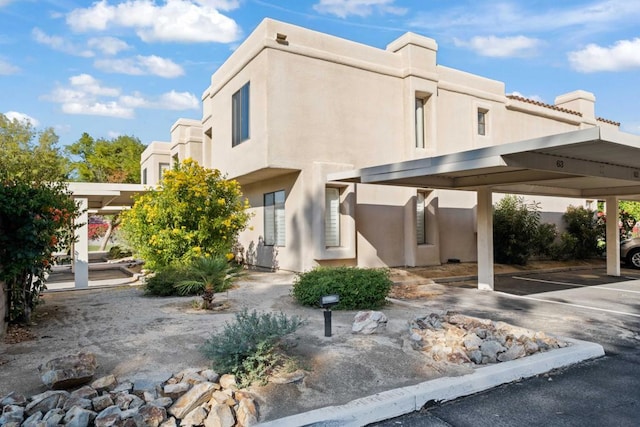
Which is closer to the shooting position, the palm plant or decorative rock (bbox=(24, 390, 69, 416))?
decorative rock (bbox=(24, 390, 69, 416))

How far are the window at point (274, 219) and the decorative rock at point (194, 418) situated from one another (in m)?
10.3

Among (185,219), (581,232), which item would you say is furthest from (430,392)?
(581,232)

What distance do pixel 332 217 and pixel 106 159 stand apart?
3751 cm

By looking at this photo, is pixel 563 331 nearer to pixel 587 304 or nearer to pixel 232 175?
pixel 587 304

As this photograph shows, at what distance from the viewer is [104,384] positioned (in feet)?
12.7

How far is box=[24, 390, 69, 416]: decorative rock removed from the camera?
3.44 metres

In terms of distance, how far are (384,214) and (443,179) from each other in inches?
132

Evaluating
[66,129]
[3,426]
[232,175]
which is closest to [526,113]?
[232,175]

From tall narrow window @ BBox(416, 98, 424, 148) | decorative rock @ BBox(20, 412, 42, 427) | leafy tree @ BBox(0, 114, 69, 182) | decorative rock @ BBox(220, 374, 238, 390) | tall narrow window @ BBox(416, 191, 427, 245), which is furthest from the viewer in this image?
leafy tree @ BBox(0, 114, 69, 182)

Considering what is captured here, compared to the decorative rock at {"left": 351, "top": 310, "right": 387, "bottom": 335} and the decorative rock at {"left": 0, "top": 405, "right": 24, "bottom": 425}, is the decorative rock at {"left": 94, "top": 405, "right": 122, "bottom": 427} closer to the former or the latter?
the decorative rock at {"left": 0, "top": 405, "right": 24, "bottom": 425}

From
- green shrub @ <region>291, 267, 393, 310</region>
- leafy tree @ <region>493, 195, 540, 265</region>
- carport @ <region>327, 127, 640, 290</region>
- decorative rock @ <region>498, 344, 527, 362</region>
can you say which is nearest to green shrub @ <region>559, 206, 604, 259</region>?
leafy tree @ <region>493, 195, 540, 265</region>

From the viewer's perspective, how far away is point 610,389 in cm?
434

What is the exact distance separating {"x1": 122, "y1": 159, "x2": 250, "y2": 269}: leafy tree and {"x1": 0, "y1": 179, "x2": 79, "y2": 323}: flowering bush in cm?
414

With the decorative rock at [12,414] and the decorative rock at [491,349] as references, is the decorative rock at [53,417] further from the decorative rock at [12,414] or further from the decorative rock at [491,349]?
the decorative rock at [491,349]
